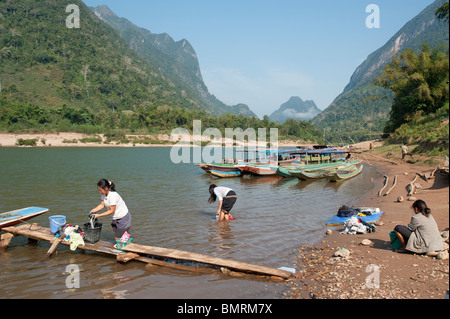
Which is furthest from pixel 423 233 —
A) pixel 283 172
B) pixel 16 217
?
pixel 283 172

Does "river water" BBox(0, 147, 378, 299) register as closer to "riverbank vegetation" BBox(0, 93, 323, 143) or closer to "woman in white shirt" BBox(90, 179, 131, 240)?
"woman in white shirt" BBox(90, 179, 131, 240)

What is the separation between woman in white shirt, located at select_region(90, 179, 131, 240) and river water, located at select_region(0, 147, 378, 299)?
0.90 metres

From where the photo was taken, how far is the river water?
6.57 metres

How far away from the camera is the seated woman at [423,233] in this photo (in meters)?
6.68

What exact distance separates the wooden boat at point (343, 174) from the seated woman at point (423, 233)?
685 inches

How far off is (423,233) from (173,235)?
7048 mm

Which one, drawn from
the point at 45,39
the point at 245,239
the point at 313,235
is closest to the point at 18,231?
the point at 245,239

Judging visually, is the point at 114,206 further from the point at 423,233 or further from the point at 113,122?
the point at 113,122

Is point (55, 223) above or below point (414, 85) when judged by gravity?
below

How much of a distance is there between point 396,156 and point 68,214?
93.0 feet

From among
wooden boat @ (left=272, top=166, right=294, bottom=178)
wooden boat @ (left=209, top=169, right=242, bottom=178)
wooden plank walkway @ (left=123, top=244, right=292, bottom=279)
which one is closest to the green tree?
wooden boat @ (left=272, top=166, right=294, bottom=178)

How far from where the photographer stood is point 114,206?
771 cm

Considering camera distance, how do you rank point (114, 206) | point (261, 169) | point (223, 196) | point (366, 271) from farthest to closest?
point (261, 169)
point (223, 196)
point (114, 206)
point (366, 271)

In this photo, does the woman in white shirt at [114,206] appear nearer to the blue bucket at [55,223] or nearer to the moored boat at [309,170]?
the blue bucket at [55,223]
